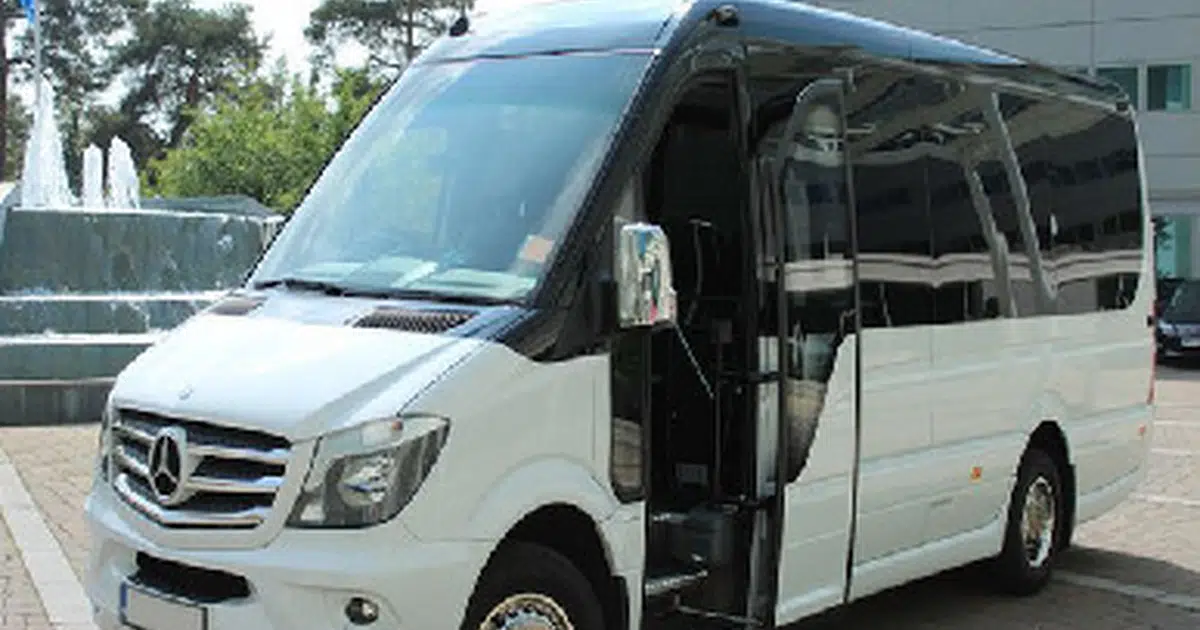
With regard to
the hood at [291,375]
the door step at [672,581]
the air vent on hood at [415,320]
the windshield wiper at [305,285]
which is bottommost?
the door step at [672,581]

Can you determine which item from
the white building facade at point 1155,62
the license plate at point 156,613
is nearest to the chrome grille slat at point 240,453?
the license plate at point 156,613

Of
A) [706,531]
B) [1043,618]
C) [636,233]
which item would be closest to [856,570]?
[706,531]

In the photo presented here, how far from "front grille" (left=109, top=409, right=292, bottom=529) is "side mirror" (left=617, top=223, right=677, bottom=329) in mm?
1292

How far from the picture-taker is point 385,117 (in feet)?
20.1

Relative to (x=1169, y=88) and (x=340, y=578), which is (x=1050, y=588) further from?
(x=1169, y=88)

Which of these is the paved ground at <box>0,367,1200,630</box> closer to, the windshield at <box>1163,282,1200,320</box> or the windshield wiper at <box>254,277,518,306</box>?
the windshield wiper at <box>254,277,518,306</box>

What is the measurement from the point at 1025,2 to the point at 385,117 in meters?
38.2

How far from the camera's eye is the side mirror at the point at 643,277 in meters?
4.95

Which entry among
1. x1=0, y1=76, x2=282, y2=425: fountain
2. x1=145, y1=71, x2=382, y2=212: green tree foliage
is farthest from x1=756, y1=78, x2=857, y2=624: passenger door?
x1=145, y1=71, x2=382, y2=212: green tree foliage

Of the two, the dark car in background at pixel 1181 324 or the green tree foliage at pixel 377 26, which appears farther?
the green tree foliage at pixel 377 26

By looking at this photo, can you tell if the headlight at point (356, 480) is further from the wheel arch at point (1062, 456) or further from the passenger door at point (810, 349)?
the wheel arch at point (1062, 456)

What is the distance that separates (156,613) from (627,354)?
1.84m

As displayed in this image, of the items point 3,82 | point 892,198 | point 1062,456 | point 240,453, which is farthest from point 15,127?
point 240,453

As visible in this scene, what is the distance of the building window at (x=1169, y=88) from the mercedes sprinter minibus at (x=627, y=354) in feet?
111
